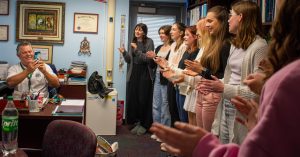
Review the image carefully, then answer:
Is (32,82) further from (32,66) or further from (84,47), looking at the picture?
(84,47)

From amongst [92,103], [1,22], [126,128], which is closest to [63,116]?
[92,103]

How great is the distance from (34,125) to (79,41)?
2.90 meters

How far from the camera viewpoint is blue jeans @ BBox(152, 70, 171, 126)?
452cm

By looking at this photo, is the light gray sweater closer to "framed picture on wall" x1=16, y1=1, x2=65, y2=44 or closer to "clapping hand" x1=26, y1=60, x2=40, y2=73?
"clapping hand" x1=26, y1=60, x2=40, y2=73

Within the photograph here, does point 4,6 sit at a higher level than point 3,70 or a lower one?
higher

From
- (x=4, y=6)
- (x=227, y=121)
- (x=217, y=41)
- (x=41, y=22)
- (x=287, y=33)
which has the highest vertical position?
(x=4, y=6)

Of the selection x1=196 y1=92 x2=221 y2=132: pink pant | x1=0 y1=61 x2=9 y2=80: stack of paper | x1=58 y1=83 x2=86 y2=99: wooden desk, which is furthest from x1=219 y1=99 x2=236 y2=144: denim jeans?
x1=0 y1=61 x2=9 y2=80: stack of paper

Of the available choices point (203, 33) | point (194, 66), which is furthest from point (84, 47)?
point (194, 66)

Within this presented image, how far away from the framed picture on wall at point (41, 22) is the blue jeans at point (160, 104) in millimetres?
1723

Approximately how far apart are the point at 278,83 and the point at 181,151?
1.05 ft

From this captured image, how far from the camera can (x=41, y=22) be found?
5.26 meters

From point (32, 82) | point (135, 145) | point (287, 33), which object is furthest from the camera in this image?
point (135, 145)

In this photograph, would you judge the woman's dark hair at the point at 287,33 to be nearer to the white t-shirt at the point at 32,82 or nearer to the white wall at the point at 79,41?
the white t-shirt at the point at 32,82

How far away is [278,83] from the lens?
2.40ft
